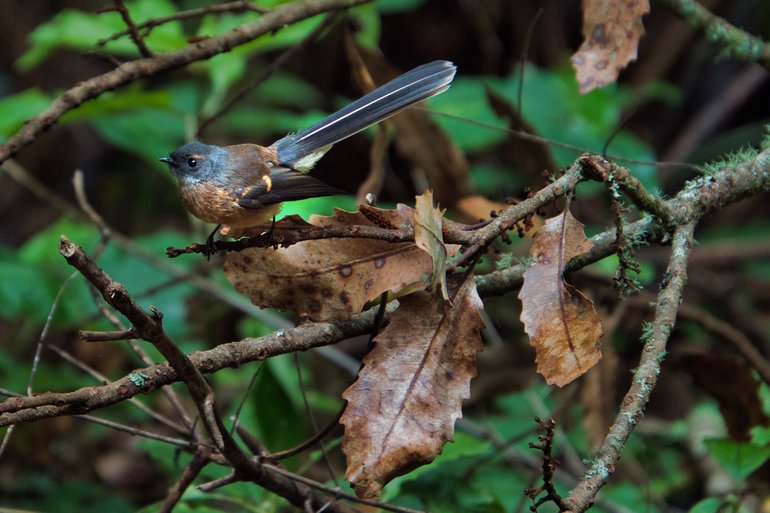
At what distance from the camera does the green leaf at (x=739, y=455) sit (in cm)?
273

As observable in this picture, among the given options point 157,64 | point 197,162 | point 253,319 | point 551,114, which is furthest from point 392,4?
point 157,64

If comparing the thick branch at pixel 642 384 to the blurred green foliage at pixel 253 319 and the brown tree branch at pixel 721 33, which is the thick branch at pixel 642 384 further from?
the brown tree branch at pixel 721 33

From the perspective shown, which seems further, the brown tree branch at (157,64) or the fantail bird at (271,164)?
the fantail bird at (271,164)

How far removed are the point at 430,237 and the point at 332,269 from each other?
464 mm

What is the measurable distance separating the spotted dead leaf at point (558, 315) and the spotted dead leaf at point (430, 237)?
0.22 meters

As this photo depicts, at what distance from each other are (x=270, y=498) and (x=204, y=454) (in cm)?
72

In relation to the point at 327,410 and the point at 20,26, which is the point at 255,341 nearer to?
the point at 327,410

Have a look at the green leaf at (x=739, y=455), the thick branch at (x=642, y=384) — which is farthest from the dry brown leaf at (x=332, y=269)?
the green leaf at (x=739, y=455)

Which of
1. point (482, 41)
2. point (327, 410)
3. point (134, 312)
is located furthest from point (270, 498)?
point (482, 41)

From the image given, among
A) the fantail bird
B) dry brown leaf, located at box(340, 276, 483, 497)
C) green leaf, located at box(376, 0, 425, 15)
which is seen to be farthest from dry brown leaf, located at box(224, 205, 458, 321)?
green leaf, located at box(376, 0, 425, 15)

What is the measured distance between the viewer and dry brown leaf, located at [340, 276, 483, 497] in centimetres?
184

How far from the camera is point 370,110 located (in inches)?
109

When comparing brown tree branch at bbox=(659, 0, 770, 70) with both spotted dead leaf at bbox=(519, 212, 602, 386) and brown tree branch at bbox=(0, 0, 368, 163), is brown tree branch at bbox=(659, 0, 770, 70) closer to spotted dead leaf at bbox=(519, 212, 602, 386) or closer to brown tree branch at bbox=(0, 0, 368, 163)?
brown tree branch at bbox=(0, 0, 368, 163)

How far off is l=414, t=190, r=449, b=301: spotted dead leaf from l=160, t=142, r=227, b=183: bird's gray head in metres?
1.18
